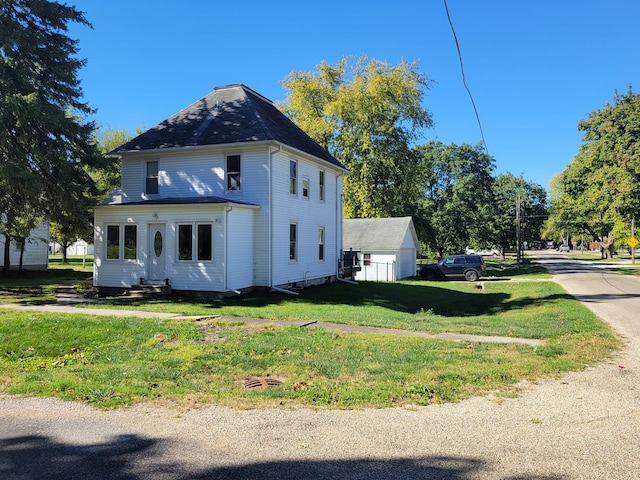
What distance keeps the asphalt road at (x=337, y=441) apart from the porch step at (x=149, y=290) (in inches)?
446

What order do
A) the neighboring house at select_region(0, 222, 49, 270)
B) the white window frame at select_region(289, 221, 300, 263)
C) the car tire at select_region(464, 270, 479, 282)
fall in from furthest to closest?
the car tire at select_region(464, 270, 479, 282), the neighboring house at select_region(0, 222, 49, 270), the white window frame at select_region(289, 221, 300, 263)

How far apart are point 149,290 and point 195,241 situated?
2.51 m

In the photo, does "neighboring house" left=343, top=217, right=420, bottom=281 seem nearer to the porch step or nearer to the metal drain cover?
the porch step

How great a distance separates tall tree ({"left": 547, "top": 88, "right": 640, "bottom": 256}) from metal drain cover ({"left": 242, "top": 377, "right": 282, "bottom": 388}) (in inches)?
1487

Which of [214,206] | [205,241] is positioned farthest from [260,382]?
[205,241]

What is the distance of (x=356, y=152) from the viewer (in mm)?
38406

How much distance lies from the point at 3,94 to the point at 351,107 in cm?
2446

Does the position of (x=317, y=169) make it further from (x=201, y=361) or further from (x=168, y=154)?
(x=201, y=361)

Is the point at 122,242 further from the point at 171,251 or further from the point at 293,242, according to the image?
the point at 293,242

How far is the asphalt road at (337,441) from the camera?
4.02 meters

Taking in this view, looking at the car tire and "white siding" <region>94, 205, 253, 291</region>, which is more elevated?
"white siding" <region>94, 205, 253, 291</region>

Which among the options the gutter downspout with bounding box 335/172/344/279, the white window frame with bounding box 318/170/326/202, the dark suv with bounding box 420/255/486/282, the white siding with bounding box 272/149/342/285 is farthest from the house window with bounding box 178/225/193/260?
the dark suv with bounding box 420/255/486/282

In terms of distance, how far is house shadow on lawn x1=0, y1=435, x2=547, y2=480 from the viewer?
3938mm

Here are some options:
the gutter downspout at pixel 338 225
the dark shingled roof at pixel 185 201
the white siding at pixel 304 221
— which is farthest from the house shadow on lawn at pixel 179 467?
the gutter downspout at pixel 338 225
